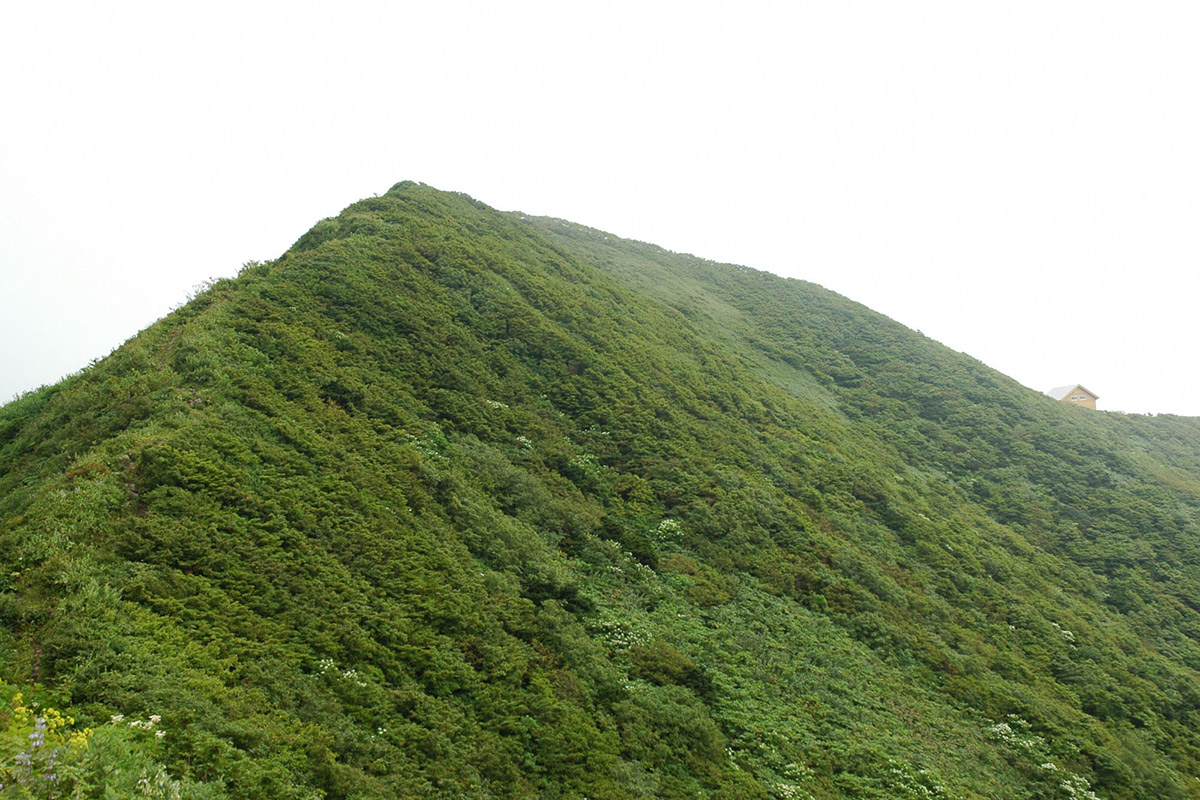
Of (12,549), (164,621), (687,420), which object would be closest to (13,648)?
(164,621)

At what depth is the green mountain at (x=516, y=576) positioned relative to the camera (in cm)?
613

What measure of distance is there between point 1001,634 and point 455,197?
2922 centimetres

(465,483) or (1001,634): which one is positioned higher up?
(465,483)

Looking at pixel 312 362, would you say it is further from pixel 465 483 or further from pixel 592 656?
pixel 592 656

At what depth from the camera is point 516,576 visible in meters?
10.2

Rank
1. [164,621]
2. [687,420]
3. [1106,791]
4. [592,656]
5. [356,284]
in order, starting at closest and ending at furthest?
[164,621]
[592,656]
[1106,791]
[356,284]
[687,420]

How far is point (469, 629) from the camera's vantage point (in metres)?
8.64

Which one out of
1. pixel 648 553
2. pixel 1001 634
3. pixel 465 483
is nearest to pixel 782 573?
pixel 648 553

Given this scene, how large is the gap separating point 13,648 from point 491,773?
15.9ft

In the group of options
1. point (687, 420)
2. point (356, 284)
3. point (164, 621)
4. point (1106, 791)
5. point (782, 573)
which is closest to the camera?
point (164, 621)

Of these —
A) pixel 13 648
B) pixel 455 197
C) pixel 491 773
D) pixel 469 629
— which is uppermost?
pixel 455 197

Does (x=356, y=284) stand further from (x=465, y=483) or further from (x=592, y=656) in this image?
(x=592, y=656)

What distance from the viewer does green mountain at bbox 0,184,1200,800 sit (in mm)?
6133

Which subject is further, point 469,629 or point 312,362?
point 312,362
